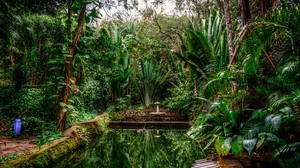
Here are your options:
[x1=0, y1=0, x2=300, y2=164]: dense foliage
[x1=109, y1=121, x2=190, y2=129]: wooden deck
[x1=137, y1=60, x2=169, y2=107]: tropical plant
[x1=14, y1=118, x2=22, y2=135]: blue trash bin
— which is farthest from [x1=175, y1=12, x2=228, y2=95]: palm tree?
[x1=137, y1=60, x2=169, y2=107]: tropical plant

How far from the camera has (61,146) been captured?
21.8 feet

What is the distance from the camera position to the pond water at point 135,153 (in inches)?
238

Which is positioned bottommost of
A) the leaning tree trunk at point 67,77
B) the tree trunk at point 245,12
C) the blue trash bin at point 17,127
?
the blue trash bin at point 17,127

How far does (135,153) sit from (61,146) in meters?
1.66

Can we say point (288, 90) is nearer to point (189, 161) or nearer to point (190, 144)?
point (189, 161)

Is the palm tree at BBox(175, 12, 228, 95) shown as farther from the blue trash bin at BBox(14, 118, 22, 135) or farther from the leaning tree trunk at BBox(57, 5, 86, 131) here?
the blue trash bin at BBox(14, 118, 22, 135)

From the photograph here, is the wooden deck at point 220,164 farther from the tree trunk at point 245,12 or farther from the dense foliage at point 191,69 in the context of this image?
the tree trunk at point 245,12

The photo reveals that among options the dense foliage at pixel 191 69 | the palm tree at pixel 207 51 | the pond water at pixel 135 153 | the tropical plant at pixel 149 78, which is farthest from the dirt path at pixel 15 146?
the tropical plant at pixel 149 78

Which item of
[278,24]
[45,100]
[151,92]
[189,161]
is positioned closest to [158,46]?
[151,92]

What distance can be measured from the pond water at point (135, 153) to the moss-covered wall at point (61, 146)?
0.18 m

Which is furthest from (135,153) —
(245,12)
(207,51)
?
(245,12)

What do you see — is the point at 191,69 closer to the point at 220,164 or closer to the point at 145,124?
the point at 145,124

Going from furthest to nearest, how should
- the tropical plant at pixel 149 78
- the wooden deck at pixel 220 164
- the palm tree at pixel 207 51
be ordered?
the tropical plant at pixel 149 78, the palm tree at pixel 207 51, the wooden deck at pixel 220 164

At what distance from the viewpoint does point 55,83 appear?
8.73 meters
